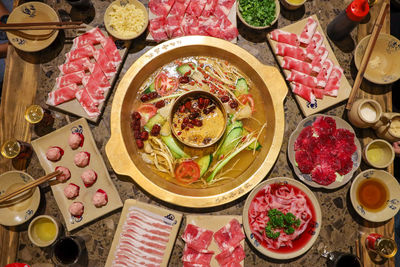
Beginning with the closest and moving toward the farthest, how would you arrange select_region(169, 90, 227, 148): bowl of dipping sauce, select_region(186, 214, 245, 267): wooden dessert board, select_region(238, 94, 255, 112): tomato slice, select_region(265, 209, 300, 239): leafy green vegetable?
1. select_region(265, 209, 300, 239): leafy green vegetable
2. select_region(186, 214, 245, 267): wooden dessert board
3. select_region(169, 90, 227, 148): bowl of dipping sauce
4. select_region(238, 94, 255, 112): tomato slice

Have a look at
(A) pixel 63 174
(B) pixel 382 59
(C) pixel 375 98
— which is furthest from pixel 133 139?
(B) pixel 382 59

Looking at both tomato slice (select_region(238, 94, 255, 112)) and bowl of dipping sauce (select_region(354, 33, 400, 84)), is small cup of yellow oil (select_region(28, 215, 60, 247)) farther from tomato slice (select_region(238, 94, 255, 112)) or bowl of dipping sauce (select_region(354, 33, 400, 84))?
bowl of dipping sauce (select_region(354, 33, 400, 84))

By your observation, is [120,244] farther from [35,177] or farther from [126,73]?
[126,73]

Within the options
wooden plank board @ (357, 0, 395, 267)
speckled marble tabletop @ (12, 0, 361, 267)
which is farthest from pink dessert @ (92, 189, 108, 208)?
wooden plank board @ (357, 0, 395, 267)

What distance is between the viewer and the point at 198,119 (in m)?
3.53

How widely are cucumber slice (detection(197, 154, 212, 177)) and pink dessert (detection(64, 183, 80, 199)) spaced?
138 centimetres

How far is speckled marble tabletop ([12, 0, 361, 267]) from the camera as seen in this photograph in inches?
131

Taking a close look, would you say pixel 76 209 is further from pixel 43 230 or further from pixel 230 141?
pixel 230 141

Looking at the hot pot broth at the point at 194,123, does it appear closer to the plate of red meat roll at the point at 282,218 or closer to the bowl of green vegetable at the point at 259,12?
the plate of red meat roll at the point at 282,218

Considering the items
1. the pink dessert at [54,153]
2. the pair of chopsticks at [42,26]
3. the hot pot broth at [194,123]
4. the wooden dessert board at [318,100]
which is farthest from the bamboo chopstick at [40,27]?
the wooden dessert board at [318,100]

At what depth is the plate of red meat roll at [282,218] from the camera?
3162mm

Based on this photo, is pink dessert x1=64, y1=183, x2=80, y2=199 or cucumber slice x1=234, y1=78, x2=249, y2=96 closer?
pink dessert x1=64, y1=183, x2=80, y2=199

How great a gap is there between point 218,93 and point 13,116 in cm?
243

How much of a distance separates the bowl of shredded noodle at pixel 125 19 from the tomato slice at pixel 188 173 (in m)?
1.62
